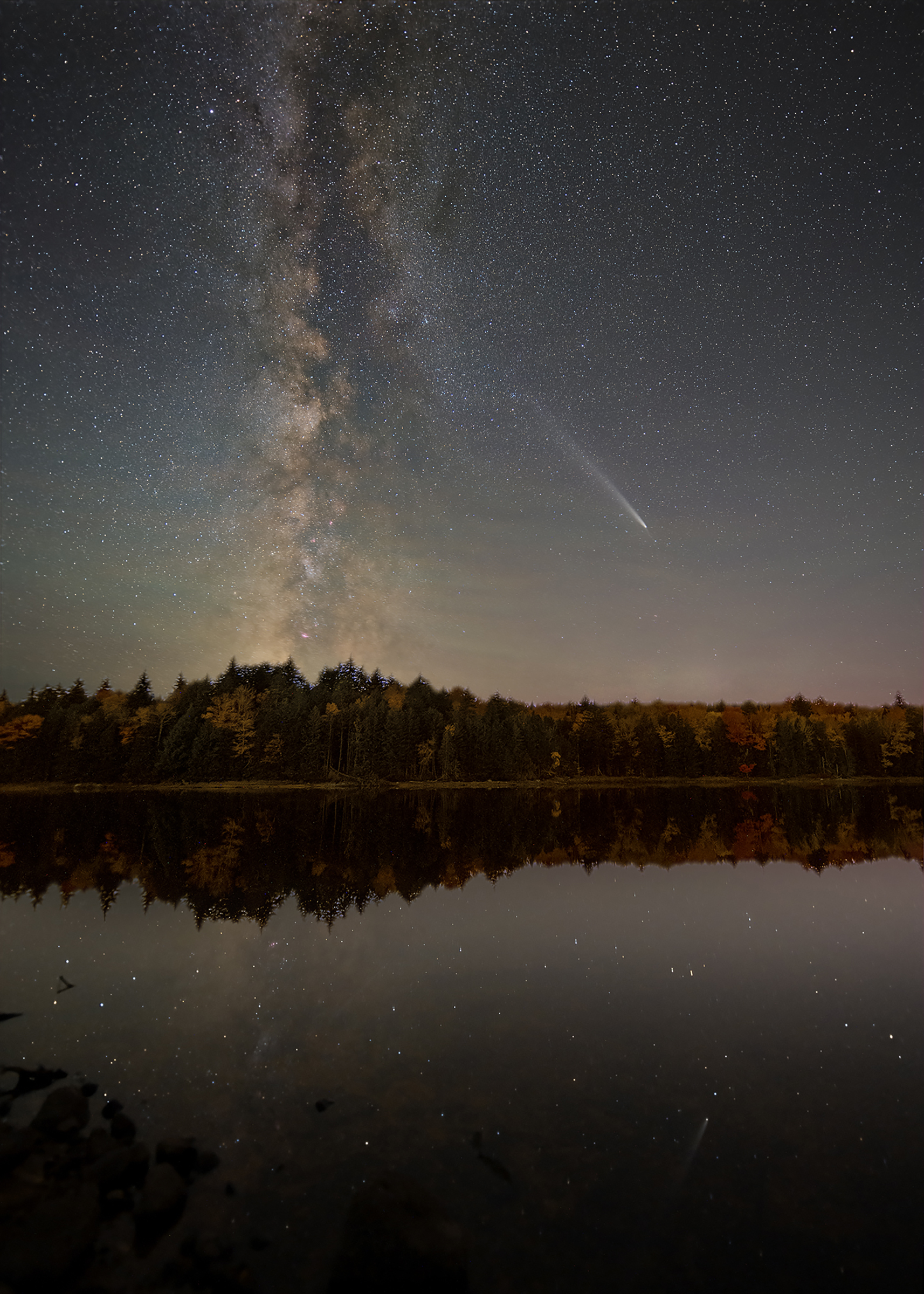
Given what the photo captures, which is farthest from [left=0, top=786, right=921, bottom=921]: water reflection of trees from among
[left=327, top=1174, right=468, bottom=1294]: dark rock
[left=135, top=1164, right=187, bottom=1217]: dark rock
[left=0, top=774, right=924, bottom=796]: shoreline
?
[left=0, top=774, right=924, bottom=796]: shoreline

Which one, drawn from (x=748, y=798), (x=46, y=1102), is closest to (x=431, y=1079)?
(x=46, y=1102)

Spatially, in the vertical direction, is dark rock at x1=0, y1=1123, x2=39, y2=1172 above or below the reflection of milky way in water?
above

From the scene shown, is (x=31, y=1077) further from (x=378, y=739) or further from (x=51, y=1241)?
(x=378, y=739)

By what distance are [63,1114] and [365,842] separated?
100 feet

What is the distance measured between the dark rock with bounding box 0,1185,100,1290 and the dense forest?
91776mm

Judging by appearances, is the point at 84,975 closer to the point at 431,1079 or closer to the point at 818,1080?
the point at 431,1079

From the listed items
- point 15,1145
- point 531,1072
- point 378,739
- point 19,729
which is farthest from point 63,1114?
point 19,729

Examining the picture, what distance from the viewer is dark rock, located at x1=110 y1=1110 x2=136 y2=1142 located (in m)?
8.05

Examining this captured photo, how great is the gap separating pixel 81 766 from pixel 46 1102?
3768 inches

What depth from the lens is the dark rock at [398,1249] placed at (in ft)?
19.0

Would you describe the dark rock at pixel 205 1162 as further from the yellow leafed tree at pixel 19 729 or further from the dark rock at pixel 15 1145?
the yellow leafed tree at pixel 19 729

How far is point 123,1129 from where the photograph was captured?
8125mm

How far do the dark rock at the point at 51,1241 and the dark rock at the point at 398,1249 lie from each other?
8.44 feet

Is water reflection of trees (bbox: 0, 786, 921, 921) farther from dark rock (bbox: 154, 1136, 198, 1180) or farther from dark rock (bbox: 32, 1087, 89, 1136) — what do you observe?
dark rock (bbox: 154, 1136, 198, 1180)
